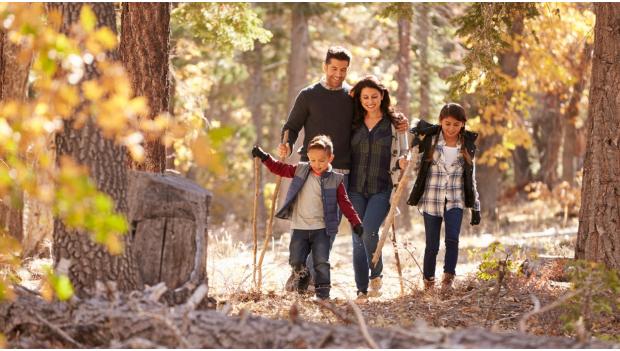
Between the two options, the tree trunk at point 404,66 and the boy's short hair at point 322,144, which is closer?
the boy's short hair at point 322,144

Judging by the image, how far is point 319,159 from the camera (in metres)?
7.37

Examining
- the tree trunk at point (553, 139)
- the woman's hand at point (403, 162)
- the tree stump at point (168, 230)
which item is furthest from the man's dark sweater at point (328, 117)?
the tree trunk at point (553, 139)

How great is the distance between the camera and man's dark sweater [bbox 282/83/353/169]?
26.5ft

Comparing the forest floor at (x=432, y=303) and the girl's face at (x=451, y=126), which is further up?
the girl's face at (x=451, y=126)

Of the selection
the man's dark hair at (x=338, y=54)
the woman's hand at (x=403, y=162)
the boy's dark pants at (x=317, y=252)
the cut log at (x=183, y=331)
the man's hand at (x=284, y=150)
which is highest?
the man's dark hair at (x=338, y=54)

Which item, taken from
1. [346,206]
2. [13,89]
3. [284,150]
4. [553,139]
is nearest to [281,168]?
[284,150]

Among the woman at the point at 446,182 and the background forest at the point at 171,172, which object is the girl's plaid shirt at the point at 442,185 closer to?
the woman at the point at 446,182

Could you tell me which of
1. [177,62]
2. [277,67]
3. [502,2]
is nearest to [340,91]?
[502,2]

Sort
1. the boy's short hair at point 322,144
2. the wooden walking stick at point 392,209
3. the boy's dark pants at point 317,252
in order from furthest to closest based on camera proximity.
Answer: the boy's dark pants at point 317,252 < the wooden walking stick at point 392,209 < the boy's short hair at point 322,144

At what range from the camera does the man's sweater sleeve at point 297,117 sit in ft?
27.0

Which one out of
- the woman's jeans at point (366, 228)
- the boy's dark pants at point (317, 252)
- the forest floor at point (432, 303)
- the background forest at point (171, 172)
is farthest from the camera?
the woman's jeans at point (366, 228)

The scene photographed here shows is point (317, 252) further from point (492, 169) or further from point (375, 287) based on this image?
point (492, 169)

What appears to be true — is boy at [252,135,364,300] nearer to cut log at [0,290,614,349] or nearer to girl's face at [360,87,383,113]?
girl's face at [360,87,383,113]

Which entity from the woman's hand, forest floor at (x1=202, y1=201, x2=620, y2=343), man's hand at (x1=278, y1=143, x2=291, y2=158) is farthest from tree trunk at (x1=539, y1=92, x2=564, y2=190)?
man's hand at (x1=278, y1=143, x2=291, y2=158)
